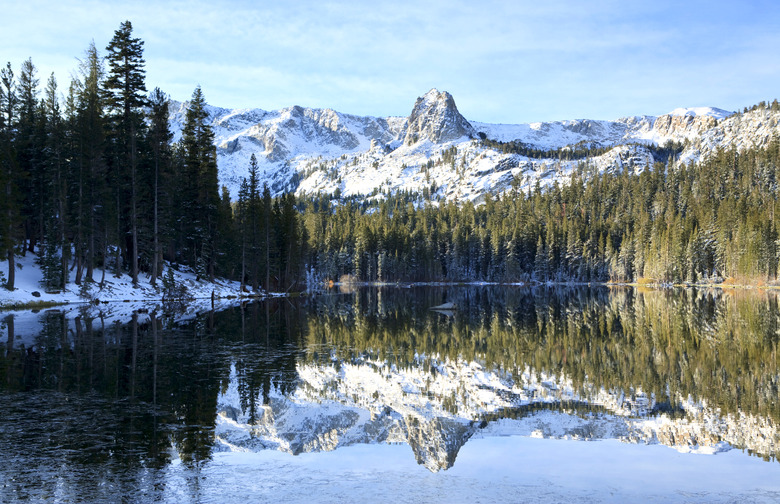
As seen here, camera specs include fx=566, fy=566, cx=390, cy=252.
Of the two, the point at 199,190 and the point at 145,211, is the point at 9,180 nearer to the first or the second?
the point at 145,211

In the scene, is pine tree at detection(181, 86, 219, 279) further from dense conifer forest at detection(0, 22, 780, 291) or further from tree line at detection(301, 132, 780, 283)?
tree line at detection(301, 132, 780, 283)

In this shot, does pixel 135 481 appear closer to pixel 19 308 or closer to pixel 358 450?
pixel 358 450

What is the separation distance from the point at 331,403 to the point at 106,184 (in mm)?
46905

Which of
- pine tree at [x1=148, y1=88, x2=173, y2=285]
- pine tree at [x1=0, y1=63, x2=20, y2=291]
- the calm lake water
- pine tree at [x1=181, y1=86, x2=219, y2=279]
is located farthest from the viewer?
pine tree at [x1=181, y1=86, x2=219, y2=279]

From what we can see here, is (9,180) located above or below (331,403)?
above

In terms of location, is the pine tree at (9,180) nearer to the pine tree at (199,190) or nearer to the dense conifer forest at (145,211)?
the dense conifer forest at (145,211)

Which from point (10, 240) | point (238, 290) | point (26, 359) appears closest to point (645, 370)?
point (26, 359)

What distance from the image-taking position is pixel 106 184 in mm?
55000

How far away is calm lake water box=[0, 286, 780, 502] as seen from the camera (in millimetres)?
11430

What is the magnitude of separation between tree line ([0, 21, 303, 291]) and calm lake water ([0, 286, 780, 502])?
2044 centimetres

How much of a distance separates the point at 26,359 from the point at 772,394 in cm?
2729

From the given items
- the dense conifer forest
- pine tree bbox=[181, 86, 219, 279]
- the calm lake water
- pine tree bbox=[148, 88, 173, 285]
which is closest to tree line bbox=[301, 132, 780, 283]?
the dense conifer forest

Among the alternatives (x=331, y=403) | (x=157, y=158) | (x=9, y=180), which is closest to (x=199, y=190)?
(x=157, y=158)

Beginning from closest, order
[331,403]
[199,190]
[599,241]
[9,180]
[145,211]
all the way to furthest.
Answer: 1. [331,403]
2. [9,180]
3. [145,211]
4. [199,190]
5. [599,241]
